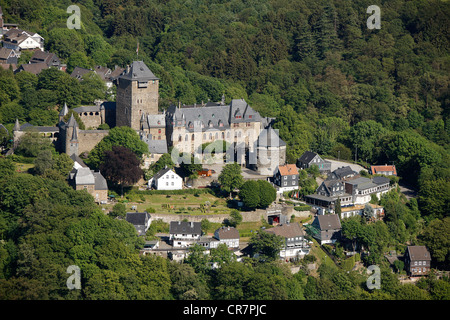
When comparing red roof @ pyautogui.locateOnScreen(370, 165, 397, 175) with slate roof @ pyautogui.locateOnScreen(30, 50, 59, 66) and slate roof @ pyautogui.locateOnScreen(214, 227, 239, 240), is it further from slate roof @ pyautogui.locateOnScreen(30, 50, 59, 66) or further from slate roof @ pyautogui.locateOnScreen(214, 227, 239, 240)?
slate roof @ pyautogui.locateOnScreen(30, 50, 59, 66)

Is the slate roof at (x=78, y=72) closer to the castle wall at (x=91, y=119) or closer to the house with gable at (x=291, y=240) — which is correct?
the castle wall at (x=91, y=119)

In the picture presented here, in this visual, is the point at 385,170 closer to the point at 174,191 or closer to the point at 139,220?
the point at 174,191

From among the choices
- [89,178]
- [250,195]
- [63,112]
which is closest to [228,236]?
[250,195]

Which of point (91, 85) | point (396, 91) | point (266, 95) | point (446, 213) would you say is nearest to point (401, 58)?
point (396, 91)

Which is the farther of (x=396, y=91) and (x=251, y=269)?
(x=396, y=91)

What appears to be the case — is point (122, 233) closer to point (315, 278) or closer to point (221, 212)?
point (221, 212)

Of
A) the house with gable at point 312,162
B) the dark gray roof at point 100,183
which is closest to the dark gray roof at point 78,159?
the dark gray roof at point 100,183
